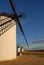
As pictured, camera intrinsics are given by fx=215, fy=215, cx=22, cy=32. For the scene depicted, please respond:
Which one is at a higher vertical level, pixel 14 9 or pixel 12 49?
pixel 14 9

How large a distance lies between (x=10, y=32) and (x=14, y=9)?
40.3 ft

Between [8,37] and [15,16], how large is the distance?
408 inches

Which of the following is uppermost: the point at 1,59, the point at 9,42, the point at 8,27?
the point at 8,27

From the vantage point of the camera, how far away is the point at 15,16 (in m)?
18.2

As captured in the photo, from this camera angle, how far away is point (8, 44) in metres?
28.2

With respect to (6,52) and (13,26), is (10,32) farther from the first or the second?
(6,52)

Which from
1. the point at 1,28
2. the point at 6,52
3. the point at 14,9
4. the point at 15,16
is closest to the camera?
the point at 14,9

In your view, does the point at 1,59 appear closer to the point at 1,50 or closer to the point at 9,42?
the point at 1,50

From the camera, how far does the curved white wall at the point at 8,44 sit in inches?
1051

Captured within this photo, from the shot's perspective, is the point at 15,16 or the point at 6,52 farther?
the point at 6,52

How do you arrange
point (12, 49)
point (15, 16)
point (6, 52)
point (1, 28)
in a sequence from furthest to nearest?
point (12, 49), point (6, 52), point (1, 28), point (15, 16)

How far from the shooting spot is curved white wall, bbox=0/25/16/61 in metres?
26.7

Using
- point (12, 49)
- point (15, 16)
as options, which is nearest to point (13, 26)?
point (12, 49)

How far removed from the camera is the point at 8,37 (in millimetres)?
28312
